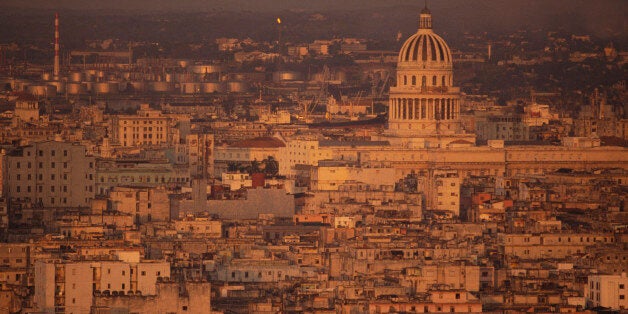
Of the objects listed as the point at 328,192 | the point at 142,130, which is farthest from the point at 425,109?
the point at 328,192

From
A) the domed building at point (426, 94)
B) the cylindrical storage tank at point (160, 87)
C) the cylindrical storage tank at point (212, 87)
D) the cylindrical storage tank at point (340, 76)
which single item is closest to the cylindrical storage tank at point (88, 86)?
the cylindrical storage tank at point (160, 87)

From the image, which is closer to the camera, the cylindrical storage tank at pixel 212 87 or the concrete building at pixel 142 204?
the concrete building at pixel 142 204

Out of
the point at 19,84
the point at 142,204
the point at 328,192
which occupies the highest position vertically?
the point at 19,84

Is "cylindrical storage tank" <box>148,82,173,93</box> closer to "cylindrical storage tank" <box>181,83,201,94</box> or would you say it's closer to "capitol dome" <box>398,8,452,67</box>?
"cylindrical storage tank" <box>181,83,201,94</box>

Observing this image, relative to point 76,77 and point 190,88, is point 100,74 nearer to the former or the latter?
point 190,88

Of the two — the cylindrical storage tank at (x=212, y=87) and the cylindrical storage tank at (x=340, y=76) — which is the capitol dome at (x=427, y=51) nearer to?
the cylindrical storage tank at (x=212, y=87)

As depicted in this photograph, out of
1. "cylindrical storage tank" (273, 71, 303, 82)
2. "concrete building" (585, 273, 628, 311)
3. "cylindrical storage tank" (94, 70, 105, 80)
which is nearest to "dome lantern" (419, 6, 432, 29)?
"cylindrical storage tank" (94, 70, 105, 80)
